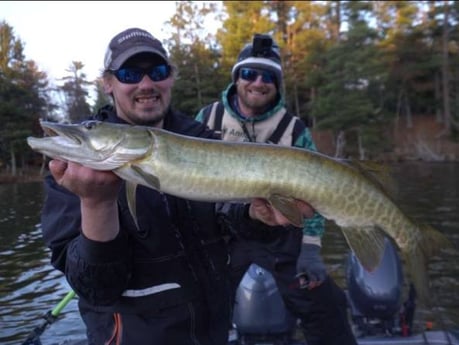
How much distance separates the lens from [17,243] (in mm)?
12031

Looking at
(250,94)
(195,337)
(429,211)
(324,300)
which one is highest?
(250,94)

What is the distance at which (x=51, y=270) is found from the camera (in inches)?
384

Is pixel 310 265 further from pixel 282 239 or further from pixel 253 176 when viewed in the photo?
pixel 253 176

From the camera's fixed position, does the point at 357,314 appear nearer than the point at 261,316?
No

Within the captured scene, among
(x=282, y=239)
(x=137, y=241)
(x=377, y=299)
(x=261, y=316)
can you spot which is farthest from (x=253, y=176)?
(x=377, y=299)

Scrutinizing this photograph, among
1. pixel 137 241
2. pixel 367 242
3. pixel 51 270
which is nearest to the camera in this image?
pixel 137 241

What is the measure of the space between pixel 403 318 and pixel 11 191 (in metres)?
21.9

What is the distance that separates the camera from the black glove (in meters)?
4.50

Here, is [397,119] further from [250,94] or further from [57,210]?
[57,210]

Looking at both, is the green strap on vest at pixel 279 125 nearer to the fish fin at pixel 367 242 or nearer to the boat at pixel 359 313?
the boat at pixel 359 313

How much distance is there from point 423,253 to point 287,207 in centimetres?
89

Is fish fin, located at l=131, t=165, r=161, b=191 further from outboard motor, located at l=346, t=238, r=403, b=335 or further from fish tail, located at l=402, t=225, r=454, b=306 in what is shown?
outboard motor, located at l=346, t=238, r=403, b=335

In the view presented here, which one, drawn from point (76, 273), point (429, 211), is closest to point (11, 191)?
point (429, 211)

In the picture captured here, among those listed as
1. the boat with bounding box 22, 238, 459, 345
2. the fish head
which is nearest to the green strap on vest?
the boat with bounding box 22, 238, 459, 345
